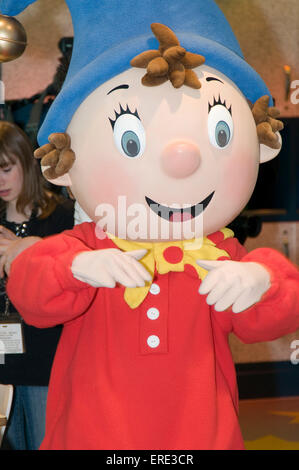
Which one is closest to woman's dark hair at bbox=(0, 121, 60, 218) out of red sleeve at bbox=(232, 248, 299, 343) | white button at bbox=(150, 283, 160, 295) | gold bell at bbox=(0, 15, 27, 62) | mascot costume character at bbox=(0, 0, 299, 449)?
gold bell at bbox=(0, 15, 27, 62)

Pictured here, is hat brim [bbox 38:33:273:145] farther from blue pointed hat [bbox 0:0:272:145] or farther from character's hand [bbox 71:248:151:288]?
character's hand [bbox 71:248:151:288]

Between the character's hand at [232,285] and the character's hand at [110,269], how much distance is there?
0.33 feet

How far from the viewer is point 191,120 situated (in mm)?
1016

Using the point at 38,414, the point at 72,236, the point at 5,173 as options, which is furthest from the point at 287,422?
the point at 72,236

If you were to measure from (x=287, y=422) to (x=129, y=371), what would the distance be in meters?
2.16

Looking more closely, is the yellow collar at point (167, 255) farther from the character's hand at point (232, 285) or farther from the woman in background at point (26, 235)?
the woman in background at point (26, 235)

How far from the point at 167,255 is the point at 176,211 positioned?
3.6 inches

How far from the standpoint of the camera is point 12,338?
1.63 m

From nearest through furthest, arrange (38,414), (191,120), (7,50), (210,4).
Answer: (191,120) → (210,4) → (7,50) → (38,414)

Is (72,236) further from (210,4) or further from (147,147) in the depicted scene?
(210,4)

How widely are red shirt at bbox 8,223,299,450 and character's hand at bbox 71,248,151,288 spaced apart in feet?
0.13

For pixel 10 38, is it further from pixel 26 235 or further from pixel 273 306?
pixel 273 306

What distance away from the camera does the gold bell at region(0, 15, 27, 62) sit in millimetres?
1450

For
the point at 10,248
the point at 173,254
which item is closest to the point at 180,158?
the point at 173,254
